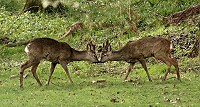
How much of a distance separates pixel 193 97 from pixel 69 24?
14.3m

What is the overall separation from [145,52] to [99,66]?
369 centimetres

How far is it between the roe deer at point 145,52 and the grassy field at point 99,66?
0.64 m

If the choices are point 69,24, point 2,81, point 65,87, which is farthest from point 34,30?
point 65,87

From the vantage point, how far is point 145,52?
16.0m

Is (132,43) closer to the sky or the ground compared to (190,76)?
closer to the sky

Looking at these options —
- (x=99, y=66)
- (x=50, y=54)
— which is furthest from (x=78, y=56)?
(x=99, y=66)

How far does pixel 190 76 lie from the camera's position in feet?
54.1

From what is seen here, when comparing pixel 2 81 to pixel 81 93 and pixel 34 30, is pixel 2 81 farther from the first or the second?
pixel 34 30

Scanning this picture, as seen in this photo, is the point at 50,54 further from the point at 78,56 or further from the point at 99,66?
the point at 99,66

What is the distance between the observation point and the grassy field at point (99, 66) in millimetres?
12775

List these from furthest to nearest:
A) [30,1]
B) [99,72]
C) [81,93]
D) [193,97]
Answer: [30,1]
[99,72]
[81,93]
[193,97]

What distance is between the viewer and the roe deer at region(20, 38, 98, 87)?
50.0 ft

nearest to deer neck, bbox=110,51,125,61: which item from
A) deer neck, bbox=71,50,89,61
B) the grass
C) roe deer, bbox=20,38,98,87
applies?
roe deer, bbox=20,38,98,87

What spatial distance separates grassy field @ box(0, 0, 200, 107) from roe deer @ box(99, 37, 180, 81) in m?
0.64
